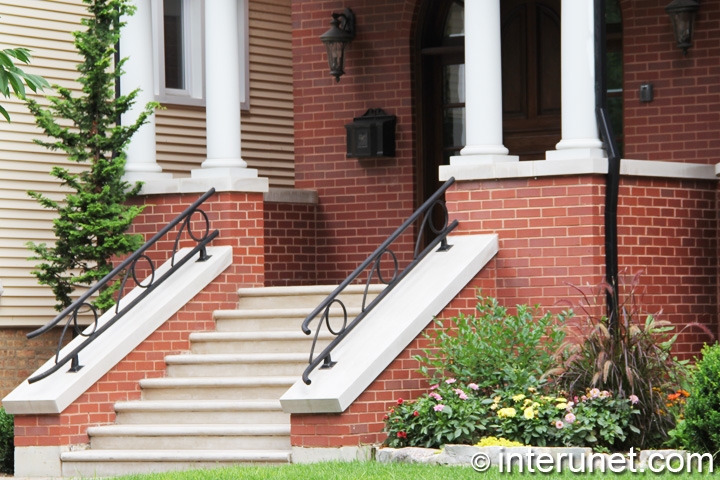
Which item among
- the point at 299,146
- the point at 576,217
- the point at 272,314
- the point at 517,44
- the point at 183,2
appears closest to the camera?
the point at 576,217

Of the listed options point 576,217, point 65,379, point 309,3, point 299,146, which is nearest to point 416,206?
point 299,146

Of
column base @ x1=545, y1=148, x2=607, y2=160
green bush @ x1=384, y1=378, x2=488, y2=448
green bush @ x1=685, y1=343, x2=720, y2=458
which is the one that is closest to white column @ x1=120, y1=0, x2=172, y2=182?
column base @ x1=545, y1=148, x2=607, y2=160

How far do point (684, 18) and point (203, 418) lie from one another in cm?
555

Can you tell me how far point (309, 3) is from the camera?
1473 centimetres

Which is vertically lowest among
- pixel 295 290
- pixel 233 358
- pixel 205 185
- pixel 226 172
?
pixel 233 358

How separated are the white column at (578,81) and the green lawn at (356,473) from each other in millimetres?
3159

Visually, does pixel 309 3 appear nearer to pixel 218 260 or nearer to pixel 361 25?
pixel 361 25

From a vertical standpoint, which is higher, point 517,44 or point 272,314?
point 517,44

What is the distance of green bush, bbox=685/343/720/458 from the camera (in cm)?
901

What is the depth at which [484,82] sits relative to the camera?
452 inches

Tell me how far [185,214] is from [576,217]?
10.9 ft

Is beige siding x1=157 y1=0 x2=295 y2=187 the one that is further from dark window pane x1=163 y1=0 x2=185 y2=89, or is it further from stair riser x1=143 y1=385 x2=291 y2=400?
stair riser x1=143 y1=385 x2=291 y2=400

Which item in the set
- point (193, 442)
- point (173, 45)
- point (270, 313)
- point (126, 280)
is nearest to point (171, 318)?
point (126, 280)

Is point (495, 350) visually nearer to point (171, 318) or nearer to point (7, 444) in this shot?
point (171, 318)
